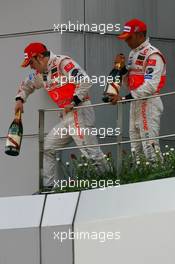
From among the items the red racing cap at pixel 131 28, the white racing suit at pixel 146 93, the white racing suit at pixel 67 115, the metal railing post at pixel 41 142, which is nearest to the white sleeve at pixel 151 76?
the white racing suit at pixel 146 93

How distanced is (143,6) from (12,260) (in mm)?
3869

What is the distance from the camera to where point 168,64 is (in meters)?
21.3

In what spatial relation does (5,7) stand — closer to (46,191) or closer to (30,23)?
(30,23)

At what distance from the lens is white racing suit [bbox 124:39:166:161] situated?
18.9 metres

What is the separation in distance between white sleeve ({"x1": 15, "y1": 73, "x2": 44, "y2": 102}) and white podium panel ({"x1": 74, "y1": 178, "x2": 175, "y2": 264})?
5.60ft

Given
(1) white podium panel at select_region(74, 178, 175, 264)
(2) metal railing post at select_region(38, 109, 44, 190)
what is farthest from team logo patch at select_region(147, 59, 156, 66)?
(1) white podium panel at select_region(74, 178, 175, 264)

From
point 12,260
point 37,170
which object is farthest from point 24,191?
point 12,260

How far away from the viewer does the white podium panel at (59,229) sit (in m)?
18.6

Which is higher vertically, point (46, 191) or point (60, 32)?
point (60, 32)

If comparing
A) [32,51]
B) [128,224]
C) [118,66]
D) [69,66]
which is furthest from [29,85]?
[128,224]

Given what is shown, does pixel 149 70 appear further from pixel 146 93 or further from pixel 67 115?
pixel 67 115

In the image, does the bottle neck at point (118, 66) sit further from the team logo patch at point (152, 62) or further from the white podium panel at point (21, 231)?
the white podium panel at point (21, 231)

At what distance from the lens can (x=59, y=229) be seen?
18.6 metres

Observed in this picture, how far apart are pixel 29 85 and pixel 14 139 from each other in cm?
81
